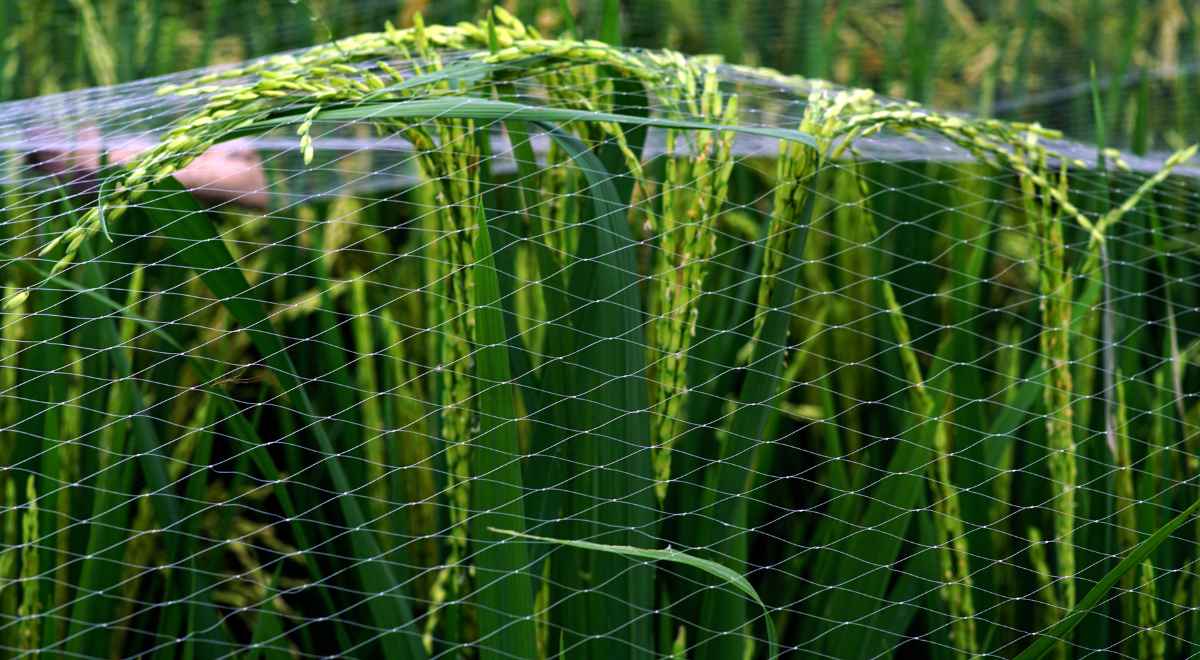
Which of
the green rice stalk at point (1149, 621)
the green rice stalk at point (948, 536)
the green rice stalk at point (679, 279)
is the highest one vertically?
the green rice stalk at point (679, 279)

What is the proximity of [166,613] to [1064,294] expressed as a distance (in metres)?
0.67

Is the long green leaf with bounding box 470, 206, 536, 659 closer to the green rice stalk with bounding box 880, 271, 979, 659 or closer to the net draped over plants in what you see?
the net draped over plants

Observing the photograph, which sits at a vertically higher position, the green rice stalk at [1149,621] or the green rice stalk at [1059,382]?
the green rice stalk at [1059,382]

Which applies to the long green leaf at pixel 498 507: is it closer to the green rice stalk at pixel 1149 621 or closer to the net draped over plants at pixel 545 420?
the net draped over plants at pixel 545 420

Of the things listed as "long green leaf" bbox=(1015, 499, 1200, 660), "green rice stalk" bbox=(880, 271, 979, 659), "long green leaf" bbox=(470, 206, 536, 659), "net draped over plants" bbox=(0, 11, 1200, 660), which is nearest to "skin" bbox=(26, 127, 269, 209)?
"net draped over plants" bbox=(0, 11, 1200, 660)

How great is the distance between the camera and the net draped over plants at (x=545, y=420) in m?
0.68

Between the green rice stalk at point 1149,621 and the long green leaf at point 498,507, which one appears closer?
the long green leaf at point 498,507

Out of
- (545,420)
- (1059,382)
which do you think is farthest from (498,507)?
(1059,382)

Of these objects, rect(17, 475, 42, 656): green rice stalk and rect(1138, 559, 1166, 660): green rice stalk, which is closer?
rect(17, 475, 42, 656): green rice stalk

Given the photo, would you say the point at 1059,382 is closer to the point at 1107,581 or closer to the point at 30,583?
the point at 1107,581

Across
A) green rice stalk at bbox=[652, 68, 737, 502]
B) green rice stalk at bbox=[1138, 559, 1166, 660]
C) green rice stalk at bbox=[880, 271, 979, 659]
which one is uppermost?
green rice stalk at bbox=[652, 68, 737, 502]

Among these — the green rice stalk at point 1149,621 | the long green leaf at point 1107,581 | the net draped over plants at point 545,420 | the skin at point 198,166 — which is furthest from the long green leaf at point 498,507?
the green rice stalk at point 1149,621

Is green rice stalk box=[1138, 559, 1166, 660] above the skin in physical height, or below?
below

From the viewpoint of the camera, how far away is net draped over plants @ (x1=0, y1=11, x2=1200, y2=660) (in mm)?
680
